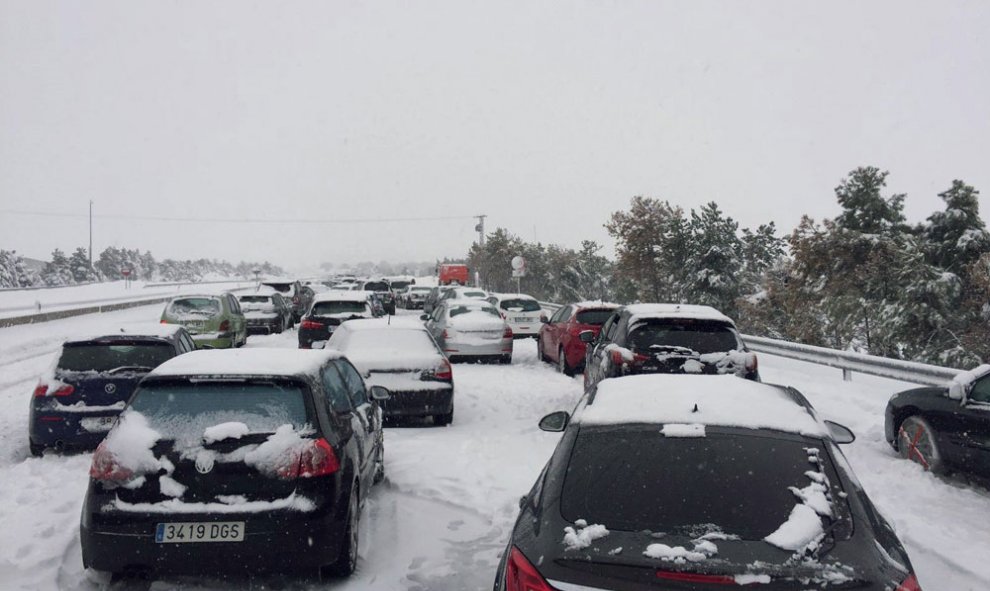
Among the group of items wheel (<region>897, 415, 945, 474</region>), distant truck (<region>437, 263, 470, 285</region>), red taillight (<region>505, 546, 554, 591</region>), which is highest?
red taillight (<region>505, 546, 554, 591</region>)

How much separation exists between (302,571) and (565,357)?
1180cm

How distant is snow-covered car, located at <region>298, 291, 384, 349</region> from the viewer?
1847 centimetres

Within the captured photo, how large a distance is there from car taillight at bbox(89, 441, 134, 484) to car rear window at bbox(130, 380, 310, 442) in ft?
0.94

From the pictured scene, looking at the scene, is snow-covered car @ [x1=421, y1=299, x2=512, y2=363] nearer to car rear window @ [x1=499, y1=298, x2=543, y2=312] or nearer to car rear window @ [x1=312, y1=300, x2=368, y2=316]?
car rear window @ [x1=312, y1=300, x2=368, y2=316]

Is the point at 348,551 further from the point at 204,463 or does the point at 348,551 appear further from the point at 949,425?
the point at 949,425

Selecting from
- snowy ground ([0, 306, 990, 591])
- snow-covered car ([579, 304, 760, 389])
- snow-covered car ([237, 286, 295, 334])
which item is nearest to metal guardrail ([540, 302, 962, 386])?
snowy ground ([0, 306, 990, 591])

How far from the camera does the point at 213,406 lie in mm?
4773

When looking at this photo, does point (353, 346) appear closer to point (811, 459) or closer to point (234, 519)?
point (234, 519)

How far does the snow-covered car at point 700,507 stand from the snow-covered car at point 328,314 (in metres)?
15.4

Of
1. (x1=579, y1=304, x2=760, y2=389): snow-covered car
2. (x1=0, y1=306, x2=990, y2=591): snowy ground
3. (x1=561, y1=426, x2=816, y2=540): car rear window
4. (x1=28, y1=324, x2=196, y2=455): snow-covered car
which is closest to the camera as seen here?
(x1=561, y1=426, x2=816, y2=540): car rear window

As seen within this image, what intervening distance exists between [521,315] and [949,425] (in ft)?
54.9

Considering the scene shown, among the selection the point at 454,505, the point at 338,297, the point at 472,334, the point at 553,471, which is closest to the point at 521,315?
the point at 472,334

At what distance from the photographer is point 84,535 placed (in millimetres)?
4586

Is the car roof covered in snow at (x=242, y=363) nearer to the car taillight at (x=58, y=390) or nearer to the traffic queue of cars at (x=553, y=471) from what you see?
the traffic queue of cars at (x=553, y=471)
